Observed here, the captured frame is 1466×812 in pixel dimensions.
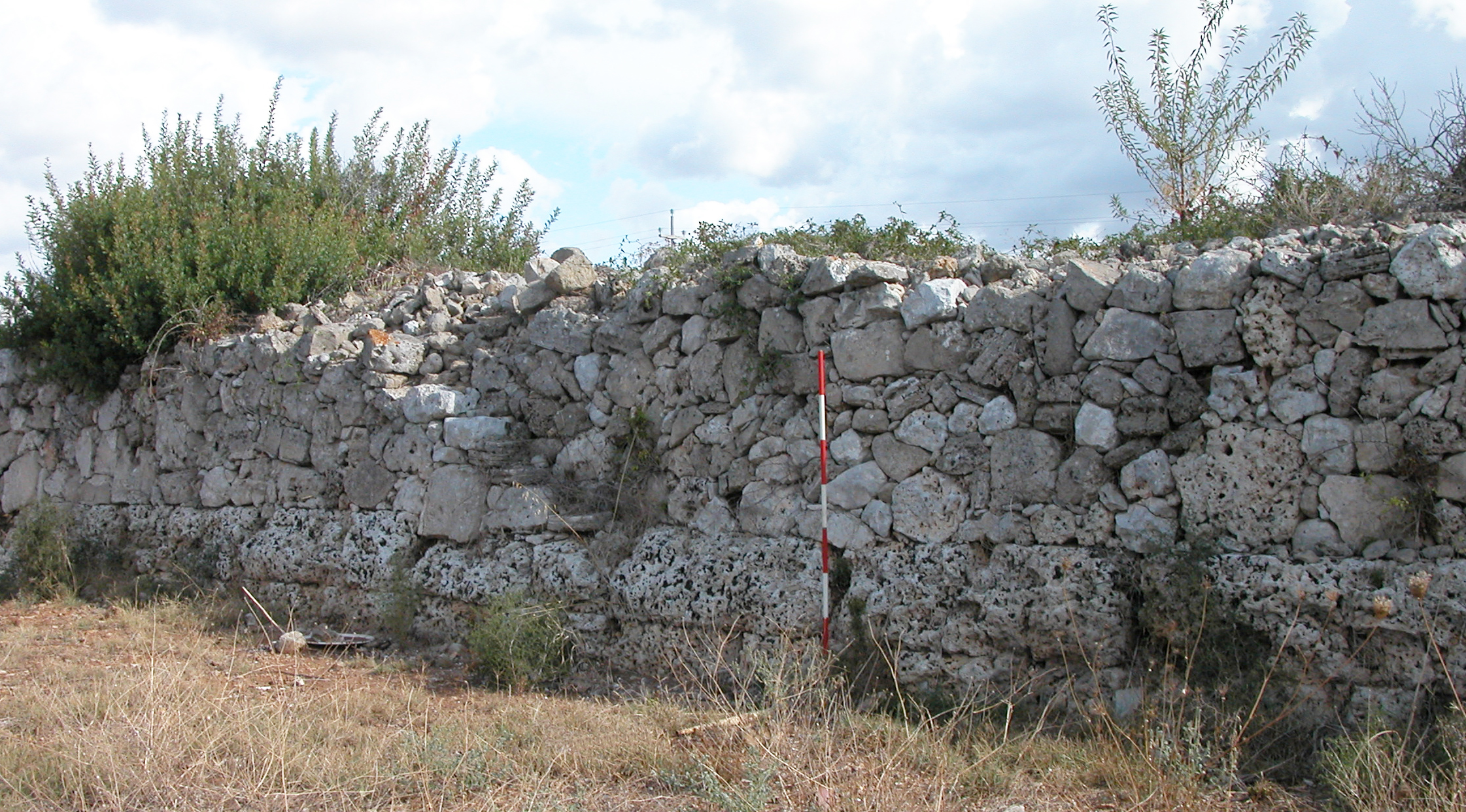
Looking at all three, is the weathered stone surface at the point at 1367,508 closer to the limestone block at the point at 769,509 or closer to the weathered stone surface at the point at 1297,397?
the weathered stone surface at the point at 1297,397

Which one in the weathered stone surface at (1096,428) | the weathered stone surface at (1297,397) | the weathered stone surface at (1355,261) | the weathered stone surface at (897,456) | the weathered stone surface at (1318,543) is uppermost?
the weathered stone surface at (1355,261)

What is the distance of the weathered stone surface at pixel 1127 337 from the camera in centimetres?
520

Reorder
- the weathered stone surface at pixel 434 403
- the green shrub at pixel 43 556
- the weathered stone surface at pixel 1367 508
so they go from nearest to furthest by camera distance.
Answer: the weathered stone surface at pixel 1367 508, the weathered stone surface at pixel 434 403, the green shrub at pixel 43 556

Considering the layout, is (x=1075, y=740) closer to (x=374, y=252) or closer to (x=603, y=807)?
(x=603, y=807)

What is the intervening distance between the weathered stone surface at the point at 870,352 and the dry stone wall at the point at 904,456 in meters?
0.02

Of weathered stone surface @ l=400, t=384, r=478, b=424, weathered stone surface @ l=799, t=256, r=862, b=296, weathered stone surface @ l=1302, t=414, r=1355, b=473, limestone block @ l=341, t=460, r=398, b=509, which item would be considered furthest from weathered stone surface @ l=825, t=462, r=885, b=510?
limestone block @ l=341, t=460, r=398, b=509

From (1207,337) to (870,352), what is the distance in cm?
173

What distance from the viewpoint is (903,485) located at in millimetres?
5723

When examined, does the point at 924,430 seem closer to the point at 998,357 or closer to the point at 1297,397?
the point at 998,357

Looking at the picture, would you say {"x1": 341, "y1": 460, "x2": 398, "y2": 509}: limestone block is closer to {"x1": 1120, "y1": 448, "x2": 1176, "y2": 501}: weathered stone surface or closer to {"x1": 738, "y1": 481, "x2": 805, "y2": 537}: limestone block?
{"x1": 738, "y1": 481, "x2": 805, "y2": 537}: limestone block

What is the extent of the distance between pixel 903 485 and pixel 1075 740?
5.23ft

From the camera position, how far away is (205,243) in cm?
935

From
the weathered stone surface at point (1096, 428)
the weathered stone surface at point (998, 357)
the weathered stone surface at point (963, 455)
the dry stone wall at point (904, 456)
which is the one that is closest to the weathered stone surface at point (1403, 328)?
the dry stone wall at point (904, 456)

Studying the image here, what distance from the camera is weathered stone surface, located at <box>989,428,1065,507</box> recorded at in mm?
5320
